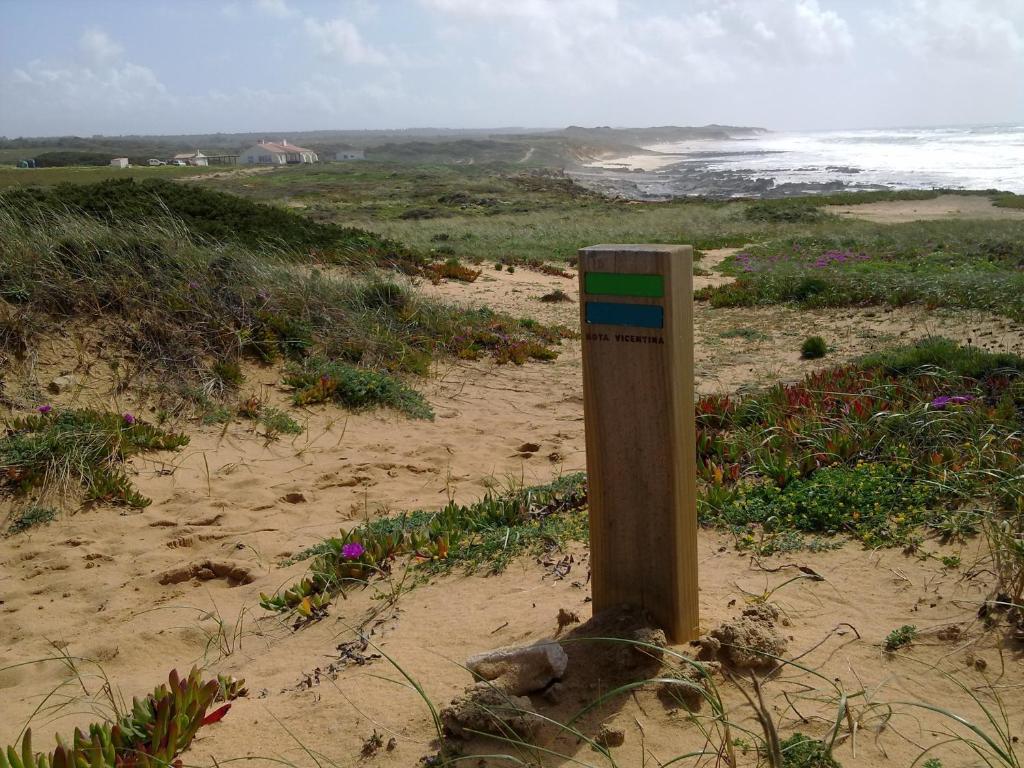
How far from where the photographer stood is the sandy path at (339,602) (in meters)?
2.89

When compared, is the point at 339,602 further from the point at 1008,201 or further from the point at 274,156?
the point at 274,156

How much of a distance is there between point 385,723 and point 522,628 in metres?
0.78

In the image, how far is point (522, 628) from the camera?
3475 millimetres

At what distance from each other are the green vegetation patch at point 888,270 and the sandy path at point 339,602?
7185mm

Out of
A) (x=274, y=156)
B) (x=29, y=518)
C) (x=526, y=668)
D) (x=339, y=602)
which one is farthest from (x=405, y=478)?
(x=274, y=156)

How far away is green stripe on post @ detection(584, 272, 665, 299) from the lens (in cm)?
277

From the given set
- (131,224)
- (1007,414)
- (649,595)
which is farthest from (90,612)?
(131,224)

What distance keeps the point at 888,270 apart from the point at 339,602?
14447 millimetres

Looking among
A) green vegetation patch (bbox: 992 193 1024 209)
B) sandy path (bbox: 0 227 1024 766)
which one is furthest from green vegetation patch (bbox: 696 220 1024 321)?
green vegetation patch (bbox: 992 193 1024 209)

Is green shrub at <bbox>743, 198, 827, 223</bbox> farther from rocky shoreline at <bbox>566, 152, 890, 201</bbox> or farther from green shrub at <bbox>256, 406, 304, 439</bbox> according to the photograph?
green shrub at <bbox>256, 406, 304, 439</bbox>

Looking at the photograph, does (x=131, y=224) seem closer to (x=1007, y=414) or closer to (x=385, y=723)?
(x=385, y=723)

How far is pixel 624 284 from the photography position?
2.82m

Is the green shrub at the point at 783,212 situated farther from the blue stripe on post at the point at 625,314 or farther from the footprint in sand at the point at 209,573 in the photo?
the blue stripe on post at the point at 625,314

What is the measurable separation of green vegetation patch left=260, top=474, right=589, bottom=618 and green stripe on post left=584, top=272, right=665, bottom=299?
185 cm
